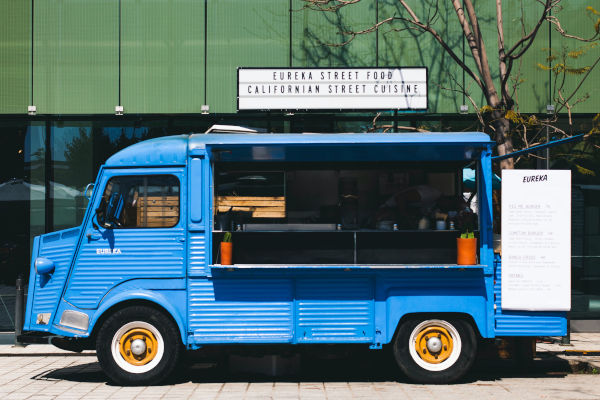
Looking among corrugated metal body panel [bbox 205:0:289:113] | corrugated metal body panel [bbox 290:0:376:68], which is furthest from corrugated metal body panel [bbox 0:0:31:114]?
corrugated metal body panel [bbox 290:0:376:68]

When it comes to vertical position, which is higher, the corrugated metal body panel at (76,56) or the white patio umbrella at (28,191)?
the corrugated metal body panel at (76,56)

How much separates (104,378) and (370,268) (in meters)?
3.70

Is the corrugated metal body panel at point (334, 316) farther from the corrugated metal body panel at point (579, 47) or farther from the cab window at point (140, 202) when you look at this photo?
the corrugated metal body panel at point (579, 47)

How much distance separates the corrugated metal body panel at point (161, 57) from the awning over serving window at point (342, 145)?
14.6 ft

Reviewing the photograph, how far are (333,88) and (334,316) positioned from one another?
17.6 feet

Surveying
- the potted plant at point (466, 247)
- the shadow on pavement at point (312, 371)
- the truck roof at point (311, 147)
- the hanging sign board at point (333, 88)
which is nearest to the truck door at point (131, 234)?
the truck roof at point (311, 147)

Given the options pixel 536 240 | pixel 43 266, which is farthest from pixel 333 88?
pixel 43 266

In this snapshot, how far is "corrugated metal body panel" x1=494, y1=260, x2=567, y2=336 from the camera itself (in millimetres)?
7887

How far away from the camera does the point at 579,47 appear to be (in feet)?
40.7

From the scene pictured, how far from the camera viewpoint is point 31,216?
1266 centimetres

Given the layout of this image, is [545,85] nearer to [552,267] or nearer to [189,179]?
[552,267]

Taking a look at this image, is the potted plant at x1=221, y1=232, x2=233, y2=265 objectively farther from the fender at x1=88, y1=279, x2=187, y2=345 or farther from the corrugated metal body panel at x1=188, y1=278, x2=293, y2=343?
the fender at x1=88, y1=279, x2=187, y2=345

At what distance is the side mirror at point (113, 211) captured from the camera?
8.10 metres

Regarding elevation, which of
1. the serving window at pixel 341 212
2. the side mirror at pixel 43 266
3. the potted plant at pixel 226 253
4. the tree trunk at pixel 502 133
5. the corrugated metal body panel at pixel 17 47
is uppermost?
the corrugated metal body panel at pixel 17 47
